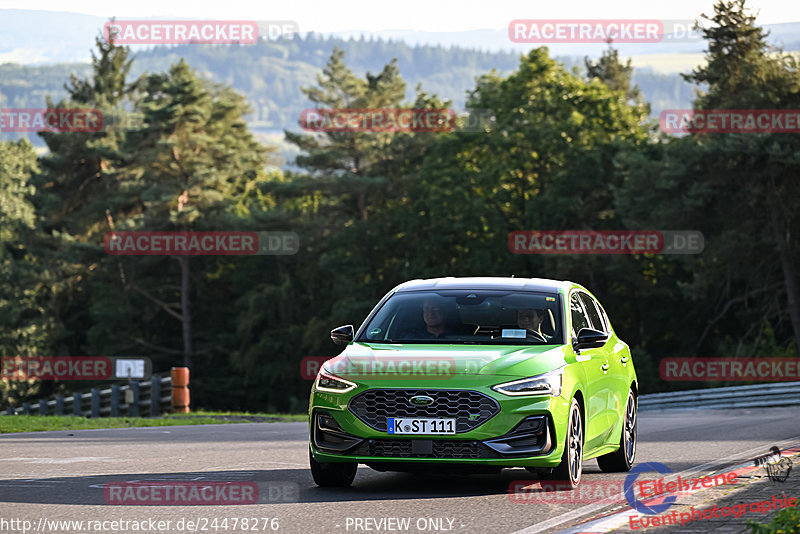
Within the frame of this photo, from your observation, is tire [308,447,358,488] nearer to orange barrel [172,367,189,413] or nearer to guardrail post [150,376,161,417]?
orange barrel [172,367,189,413]

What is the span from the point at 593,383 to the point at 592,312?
5.03ft

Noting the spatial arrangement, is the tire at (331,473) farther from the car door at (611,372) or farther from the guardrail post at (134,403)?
the guardrail post at (134,403)

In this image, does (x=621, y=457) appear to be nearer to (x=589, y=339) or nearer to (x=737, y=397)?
(x=589, y=339)

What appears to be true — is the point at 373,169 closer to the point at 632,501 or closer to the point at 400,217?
the point at 400,217

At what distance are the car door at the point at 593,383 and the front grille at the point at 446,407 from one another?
1437 millimetres

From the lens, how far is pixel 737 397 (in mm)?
32781

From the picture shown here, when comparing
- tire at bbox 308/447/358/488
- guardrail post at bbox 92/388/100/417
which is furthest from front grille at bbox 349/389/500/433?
guardrail post at bbox 92/388/100/417

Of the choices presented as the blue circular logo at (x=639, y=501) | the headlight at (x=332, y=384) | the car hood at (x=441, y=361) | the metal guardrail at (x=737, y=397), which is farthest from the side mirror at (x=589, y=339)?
the metal guardrail at (x=737, y=397)

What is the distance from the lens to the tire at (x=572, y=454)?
35.4ft

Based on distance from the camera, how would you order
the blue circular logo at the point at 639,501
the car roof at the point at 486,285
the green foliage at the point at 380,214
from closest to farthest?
the blue circular logo at the point at 639,501 → the car roof at the point at 486,285 → the green foliage at the point at 380,214

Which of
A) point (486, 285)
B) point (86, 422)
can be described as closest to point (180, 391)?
point (86, 422)

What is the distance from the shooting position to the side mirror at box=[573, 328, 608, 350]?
11477 mm

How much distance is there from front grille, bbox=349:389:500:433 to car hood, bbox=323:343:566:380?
161 mm

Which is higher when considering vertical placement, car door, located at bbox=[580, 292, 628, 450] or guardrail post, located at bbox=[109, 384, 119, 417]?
car door, located at bbox=[580, 292, 628, 450]
